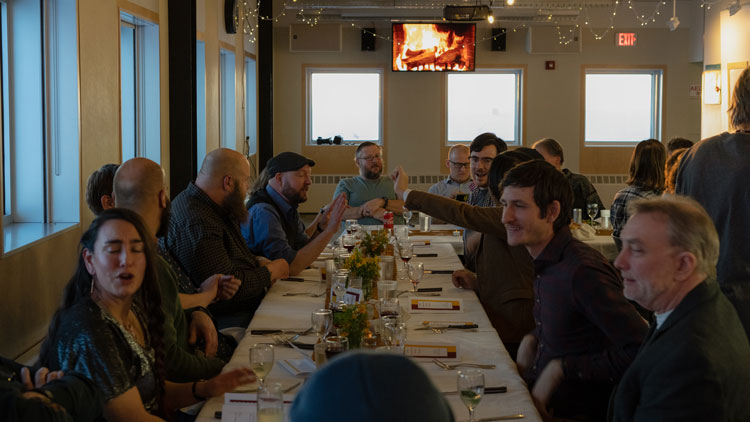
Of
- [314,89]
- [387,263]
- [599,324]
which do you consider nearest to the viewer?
[599,324]

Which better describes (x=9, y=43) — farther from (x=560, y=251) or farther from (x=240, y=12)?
(x=240, y=12)

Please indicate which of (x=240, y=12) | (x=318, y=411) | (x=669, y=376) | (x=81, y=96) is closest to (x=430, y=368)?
(x=669, y=376)

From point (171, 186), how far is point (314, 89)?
19.3ft

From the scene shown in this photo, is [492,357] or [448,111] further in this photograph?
[448,111]

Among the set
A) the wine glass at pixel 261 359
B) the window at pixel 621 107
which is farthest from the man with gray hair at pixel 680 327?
the window at pixel 621 107

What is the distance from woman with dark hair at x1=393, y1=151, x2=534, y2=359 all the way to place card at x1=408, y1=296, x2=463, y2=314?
7.8 inches

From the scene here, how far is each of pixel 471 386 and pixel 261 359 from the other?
63cm

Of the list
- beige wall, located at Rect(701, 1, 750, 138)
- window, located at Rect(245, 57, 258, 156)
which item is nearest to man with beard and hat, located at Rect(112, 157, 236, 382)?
beige wall, located at Rect(701, 1, 750, 138)

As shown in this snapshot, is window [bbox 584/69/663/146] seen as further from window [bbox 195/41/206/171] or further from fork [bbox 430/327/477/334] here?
fork [bbox 430/327/477/334]

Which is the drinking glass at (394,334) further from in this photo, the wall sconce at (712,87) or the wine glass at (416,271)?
the wall sconce at (712,87)

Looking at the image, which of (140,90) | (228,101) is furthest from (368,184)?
(228,101)

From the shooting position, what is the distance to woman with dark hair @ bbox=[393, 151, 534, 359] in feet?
12.0

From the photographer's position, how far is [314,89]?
13.1 metres

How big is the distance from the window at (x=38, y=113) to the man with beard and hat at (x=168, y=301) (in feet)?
7.57
